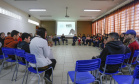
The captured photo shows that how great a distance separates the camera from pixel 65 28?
46.8 ft

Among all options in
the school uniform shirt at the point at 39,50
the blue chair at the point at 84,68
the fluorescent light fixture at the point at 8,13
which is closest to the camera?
the blue chair at the point at 84,68

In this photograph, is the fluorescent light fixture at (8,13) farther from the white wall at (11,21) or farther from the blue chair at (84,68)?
the blue chair at (84,68)

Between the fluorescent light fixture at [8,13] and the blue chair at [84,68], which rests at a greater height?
the fluorescent light fixture at [8,13]

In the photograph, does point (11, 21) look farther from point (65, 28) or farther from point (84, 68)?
point (65, 28)

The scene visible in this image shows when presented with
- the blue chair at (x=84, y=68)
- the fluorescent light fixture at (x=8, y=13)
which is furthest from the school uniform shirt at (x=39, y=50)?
the fluorescent light fixture at (x=8, y=13)

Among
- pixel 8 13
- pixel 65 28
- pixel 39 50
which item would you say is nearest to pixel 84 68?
pixel 39 50

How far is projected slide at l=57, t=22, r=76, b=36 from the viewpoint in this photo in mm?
14227

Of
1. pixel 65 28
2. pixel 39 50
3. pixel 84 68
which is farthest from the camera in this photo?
pixel 65 28

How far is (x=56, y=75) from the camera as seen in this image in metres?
2.88

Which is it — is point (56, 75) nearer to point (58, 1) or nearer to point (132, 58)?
point (132, 58)

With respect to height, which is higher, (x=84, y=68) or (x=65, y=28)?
(x=65, y=28)

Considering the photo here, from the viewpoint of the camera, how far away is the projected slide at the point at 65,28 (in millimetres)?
14227

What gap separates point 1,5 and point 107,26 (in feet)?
27.3

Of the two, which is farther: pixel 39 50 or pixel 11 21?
pixel 11 21
